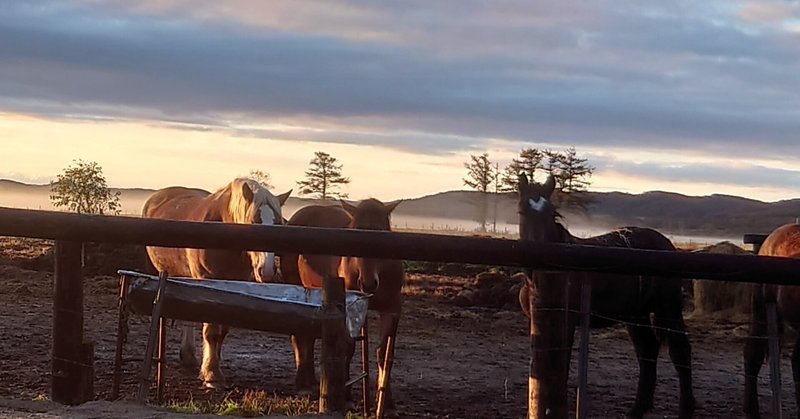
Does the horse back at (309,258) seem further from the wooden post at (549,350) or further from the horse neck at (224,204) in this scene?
the wooden post at (549,350)

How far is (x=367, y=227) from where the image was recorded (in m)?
7.05

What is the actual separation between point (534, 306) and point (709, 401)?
15.0 feet

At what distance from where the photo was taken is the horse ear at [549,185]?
6453 millimetres

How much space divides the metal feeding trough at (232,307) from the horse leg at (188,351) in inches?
140

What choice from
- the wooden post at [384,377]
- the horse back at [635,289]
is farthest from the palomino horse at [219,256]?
the horse back at [635,289]

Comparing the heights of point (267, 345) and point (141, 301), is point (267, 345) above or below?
below

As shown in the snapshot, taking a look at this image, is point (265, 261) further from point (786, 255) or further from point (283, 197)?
point (786, 255)

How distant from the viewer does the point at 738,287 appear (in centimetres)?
1396

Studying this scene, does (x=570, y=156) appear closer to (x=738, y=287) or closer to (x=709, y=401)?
(x=738, y=287)

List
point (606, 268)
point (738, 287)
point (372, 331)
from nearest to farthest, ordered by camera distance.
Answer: point (606, 268), point (372, 331), point (738, 287)

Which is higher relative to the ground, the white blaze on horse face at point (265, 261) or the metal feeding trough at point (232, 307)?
the white blaze on horse face at point (265, 261)

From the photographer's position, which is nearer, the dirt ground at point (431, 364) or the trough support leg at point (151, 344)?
the trough support leg at point (151, 344)

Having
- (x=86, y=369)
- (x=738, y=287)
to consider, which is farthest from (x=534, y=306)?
(x=738, y=287)

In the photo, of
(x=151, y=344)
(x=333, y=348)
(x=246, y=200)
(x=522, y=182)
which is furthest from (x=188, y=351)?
(x=333, y=348)
